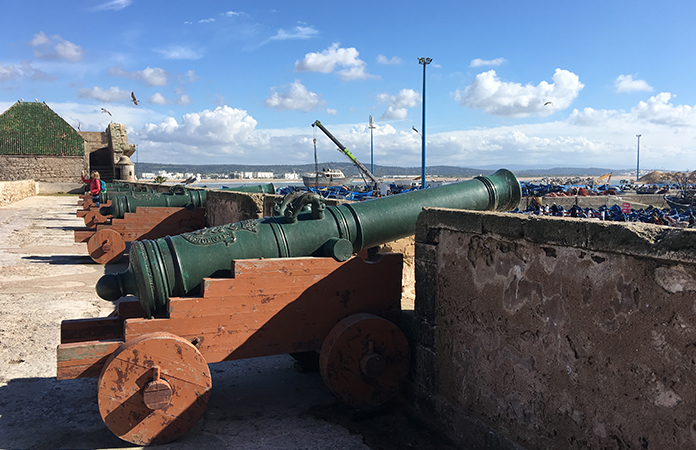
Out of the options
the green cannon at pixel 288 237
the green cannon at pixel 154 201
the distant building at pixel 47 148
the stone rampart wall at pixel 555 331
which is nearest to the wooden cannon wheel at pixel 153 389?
the green cannon at pixel 288 237

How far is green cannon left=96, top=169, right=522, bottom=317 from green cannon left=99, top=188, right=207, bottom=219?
19.2ft

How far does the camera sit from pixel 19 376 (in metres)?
3.90

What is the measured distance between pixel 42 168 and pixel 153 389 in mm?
35323

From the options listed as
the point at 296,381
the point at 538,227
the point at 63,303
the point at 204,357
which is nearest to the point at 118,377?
the point at 204,357

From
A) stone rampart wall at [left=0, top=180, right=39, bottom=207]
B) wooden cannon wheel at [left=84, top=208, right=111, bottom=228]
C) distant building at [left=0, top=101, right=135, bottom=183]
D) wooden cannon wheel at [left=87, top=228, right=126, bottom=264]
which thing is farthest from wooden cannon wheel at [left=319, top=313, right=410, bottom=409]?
distant building at [left=0, top=101, right=135, bottom=183]

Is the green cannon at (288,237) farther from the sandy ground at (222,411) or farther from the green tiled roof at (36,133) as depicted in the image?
the green tiled roof at (36,133)

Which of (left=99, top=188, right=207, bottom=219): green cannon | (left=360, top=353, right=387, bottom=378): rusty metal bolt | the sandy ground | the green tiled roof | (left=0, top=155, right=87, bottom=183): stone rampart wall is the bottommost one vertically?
the sandy ground

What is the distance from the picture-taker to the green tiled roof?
1288 inches

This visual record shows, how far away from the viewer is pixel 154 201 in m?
9.27

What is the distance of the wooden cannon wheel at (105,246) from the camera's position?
8.11 meters

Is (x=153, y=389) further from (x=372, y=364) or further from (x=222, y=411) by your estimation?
(x=372, y=364)

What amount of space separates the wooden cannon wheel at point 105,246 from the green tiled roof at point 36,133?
2866 centimetres

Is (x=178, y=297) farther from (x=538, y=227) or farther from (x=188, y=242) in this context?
(x=538, y=227)

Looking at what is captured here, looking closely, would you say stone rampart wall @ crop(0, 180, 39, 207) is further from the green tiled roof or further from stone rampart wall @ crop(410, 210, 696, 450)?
stone rampart wall @ crop(410, 210, 696, 450)
